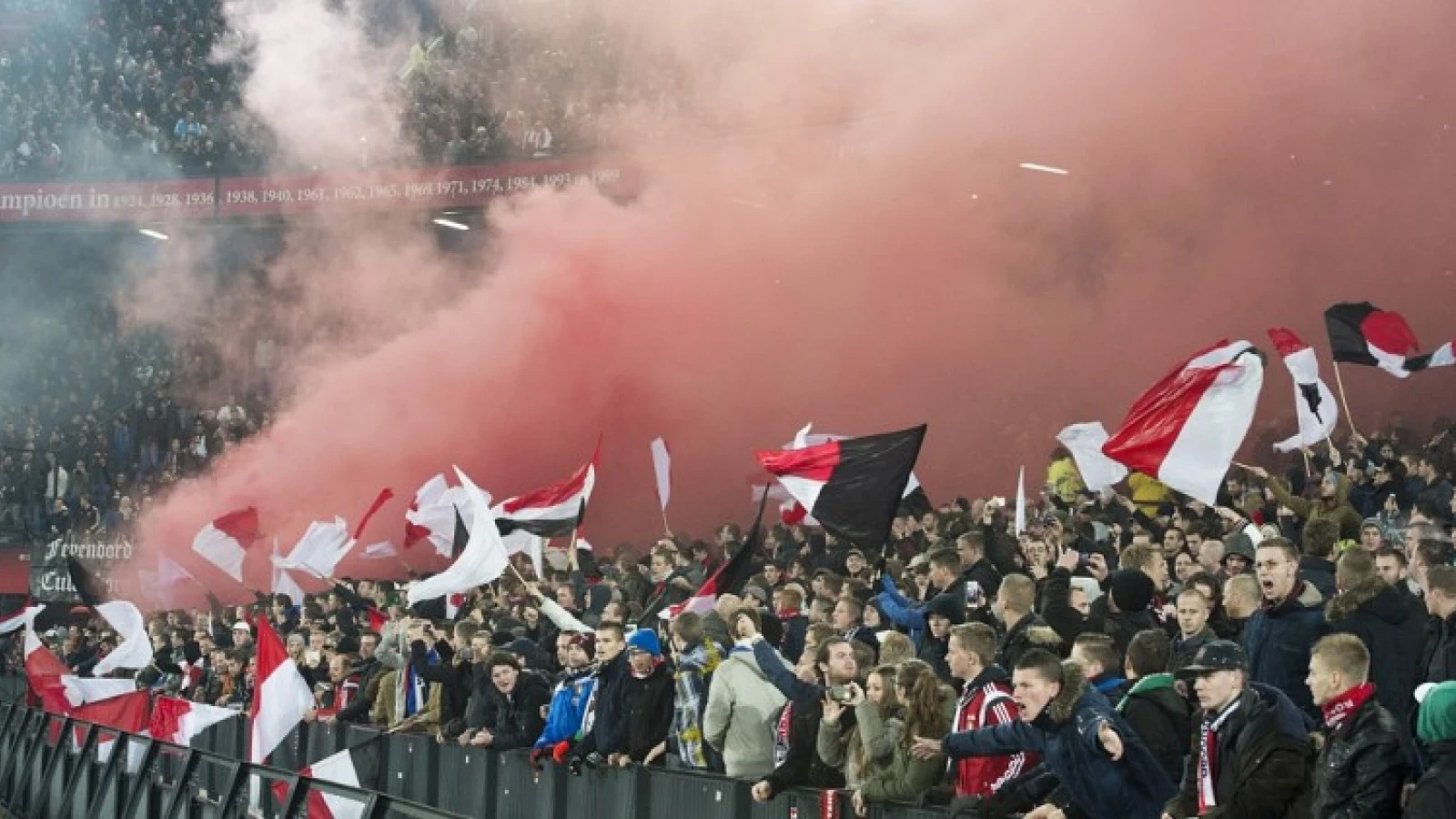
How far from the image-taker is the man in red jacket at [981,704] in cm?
640

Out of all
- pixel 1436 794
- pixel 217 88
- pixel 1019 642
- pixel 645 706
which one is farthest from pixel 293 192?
pixel 1436 794

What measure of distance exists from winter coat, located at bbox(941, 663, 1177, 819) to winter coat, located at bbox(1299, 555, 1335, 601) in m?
2.28

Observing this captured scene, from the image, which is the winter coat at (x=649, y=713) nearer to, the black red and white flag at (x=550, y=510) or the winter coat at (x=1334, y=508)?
the winter coat at (x=1334, y=508)

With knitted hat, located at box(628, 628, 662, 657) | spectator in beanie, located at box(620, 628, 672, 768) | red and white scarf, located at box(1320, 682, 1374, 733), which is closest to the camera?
red and white scarf, located at box(1320, 682, 1374, 733)

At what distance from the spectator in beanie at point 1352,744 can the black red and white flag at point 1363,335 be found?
7994 millimetres

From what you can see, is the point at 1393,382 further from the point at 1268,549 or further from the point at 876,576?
the point at 1268,549

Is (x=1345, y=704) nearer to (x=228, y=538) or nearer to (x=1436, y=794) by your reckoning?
(x=1436, y=794)

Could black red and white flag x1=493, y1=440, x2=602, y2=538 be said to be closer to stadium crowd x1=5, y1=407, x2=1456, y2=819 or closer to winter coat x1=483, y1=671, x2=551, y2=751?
stadium crowd x1=5, y1=407, x2=1456, y2=819

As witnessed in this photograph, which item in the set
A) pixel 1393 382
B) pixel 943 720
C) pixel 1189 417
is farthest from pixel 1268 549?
pixel 1393 382

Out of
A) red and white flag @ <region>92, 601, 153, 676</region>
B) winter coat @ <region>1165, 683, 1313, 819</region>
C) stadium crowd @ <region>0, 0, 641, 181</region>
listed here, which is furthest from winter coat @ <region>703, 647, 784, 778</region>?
stadium crowd @ <region>0, 0, 641, 181</region>

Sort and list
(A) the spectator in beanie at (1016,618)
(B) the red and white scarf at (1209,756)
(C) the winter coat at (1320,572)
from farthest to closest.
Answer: (C) the winter coat at (1320,572) → (A) the spectator in beanie at (1016,618) → (B) the red and white scarf at (1209,756)

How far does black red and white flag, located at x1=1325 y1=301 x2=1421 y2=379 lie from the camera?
1263cm

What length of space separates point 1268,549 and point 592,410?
18085 mm

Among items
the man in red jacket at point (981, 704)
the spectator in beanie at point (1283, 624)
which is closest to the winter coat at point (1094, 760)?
the man in red jacket at point (981, 704)
